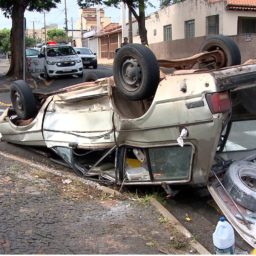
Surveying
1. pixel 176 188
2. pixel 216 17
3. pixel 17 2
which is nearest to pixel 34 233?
pixel 176 188

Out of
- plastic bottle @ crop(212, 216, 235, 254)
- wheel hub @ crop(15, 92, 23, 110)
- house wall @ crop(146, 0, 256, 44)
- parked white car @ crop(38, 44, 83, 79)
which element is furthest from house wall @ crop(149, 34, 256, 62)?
plastic bottle @ crop(212, 216, 235, 254)

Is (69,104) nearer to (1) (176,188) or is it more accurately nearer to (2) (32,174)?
(2) (32,174)

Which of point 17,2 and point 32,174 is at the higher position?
point 17,2

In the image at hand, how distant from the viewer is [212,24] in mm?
30203

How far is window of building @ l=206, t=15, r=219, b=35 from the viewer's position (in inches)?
1173

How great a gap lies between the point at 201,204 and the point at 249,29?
90.5ft

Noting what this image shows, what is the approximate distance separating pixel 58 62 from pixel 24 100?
17206 mm

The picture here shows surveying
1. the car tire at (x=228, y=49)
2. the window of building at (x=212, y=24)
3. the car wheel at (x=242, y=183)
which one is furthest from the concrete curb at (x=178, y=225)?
the window of building at (x=212, y=24)

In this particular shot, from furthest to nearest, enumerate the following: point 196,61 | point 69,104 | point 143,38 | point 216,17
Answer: point 216,17 < point 143,38 < point 69,104 < point 196,61

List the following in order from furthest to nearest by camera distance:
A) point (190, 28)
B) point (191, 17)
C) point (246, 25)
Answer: point (190, 28), point (191, 17), point (246, 25)

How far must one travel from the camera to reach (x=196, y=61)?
555cm

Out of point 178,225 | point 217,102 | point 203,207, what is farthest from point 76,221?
point 217,102

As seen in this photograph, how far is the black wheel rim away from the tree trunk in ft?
60.3

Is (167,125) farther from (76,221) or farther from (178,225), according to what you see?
(76,221)
